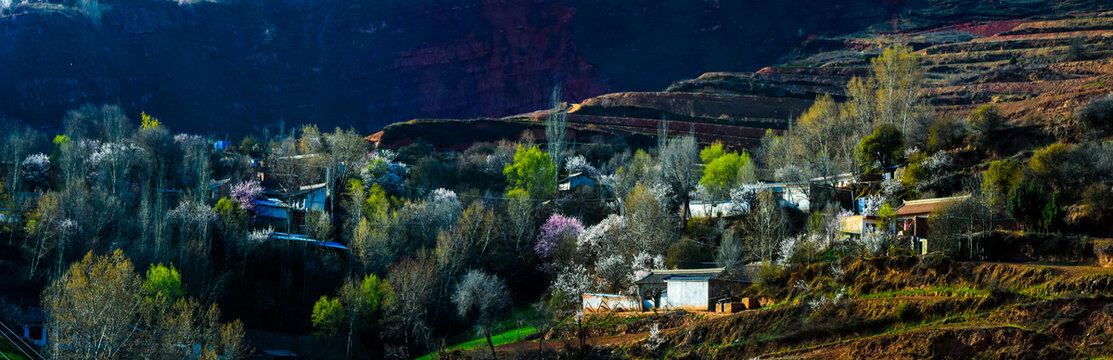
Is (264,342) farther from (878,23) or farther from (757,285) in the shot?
(878,23)

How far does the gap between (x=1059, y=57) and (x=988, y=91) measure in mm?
7806

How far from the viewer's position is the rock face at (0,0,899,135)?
109750 millimetres

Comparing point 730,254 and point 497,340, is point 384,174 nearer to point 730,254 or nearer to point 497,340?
point 497,340

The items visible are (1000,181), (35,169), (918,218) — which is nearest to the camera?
(918,218)

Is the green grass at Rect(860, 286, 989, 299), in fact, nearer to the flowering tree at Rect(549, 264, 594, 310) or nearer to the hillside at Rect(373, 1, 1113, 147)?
the flowering tree at Rect(549, 264, 594, 310)

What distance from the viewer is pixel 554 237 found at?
5575cm

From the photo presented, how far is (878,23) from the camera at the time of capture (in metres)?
120

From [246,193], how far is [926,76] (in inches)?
2156

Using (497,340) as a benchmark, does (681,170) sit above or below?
above

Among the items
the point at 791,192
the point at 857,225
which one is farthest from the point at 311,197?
the point at 857,225

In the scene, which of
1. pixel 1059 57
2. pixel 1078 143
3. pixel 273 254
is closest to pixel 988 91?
pixel 1059 57

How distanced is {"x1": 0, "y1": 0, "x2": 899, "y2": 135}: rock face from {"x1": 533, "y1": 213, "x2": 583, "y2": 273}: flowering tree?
56.6m

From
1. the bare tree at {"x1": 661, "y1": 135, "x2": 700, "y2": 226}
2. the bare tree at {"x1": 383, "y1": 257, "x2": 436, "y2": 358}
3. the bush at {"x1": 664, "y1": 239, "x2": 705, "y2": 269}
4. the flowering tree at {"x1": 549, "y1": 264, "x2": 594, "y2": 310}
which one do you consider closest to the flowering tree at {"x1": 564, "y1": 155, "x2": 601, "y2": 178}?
the bare tree at {"x1": 661, "y1": 135, "x2": 700, "y2": 226}

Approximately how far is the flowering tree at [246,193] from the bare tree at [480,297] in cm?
1432
